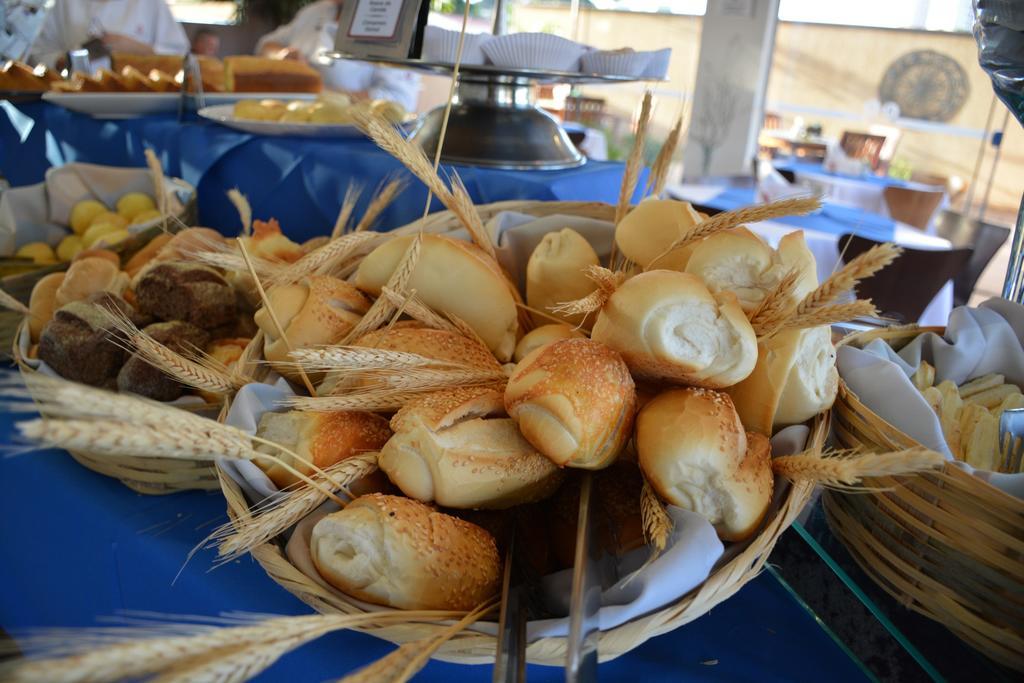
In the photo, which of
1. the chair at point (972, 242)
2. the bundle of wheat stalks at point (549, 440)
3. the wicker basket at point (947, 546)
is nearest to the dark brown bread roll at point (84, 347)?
the bundle of wheat stalks at point (549, 440)

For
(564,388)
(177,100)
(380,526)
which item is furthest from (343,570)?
(177,100)

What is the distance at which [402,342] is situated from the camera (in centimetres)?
63

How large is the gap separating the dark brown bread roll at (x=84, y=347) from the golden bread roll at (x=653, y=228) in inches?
22.7

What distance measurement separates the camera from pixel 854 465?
43 centimetres

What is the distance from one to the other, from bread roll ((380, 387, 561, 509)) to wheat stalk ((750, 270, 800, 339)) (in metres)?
0.19

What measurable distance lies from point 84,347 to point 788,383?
757 millimetres

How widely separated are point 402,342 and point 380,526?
0.67 feet

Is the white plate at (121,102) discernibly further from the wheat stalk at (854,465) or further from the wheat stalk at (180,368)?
the wheat stalk at (854,465)

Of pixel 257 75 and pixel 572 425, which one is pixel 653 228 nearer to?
pixel 572 425

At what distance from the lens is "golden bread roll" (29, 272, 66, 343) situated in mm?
943

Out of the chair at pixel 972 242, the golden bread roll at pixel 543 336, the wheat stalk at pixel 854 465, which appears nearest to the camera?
the wheat stalk at pixel 854 465

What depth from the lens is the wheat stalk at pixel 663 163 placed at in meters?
0.78

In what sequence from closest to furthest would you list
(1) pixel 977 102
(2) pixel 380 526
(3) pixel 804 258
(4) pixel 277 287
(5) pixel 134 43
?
1. (2) pixel 380 526
2. (3) pixel 804 258
3. (4) pixel 277 287
4. (5) pixel 134 43
5. (1) pixel 977 102

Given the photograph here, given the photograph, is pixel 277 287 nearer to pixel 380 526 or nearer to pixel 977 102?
pixel 380 526
